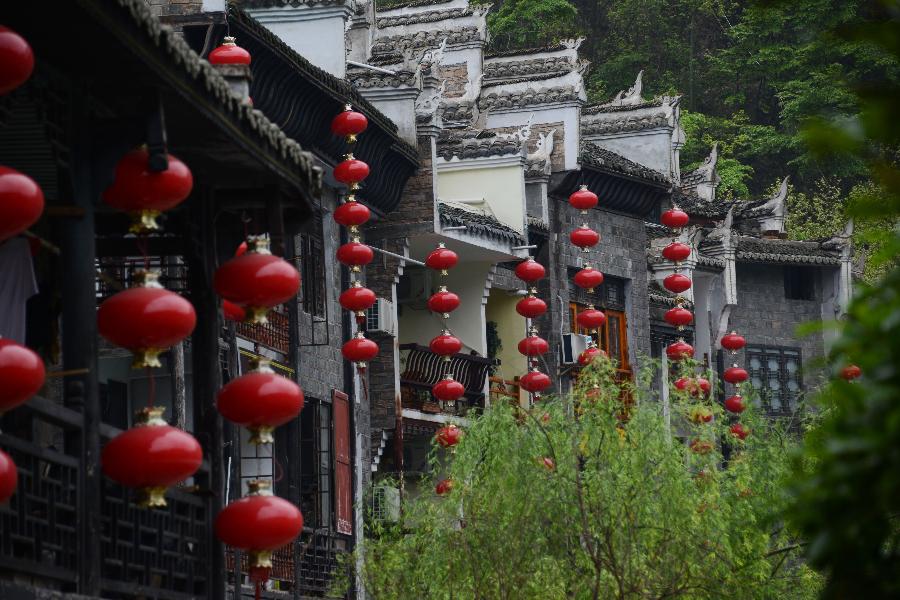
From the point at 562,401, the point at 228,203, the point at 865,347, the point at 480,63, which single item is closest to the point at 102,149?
the point at 228,203

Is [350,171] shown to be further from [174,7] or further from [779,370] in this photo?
[779,370]

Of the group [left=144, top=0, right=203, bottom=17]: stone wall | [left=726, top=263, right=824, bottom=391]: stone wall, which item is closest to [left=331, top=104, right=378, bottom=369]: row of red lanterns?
[left=144, top=0, right=203, bottom=17]: stone wall

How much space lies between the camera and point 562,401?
22.3m

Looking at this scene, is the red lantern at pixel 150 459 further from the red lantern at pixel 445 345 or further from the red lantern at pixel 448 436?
the red lantern at pixel 445 345

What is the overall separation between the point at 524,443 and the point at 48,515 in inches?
409

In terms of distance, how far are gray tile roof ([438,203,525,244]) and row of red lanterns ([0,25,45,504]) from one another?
21.4 metres

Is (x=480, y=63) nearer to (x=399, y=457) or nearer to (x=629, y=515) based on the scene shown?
(x=399, y=457)

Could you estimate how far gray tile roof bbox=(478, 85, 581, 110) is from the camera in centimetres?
3653

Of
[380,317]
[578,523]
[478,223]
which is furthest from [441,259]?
[578,523]

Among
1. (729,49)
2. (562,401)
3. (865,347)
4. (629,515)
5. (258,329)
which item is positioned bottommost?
(865,347)

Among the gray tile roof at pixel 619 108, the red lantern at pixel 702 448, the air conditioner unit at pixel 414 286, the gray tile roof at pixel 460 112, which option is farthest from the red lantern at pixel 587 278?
the gray tile roof at pixel 619 108

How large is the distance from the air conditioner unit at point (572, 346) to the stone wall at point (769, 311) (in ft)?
38.1

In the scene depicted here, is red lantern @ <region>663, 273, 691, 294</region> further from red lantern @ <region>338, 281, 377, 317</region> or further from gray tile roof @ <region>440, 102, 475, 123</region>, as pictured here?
red lantern @ <region>338, 281, 377, 317</region>

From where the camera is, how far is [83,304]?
436 inches
